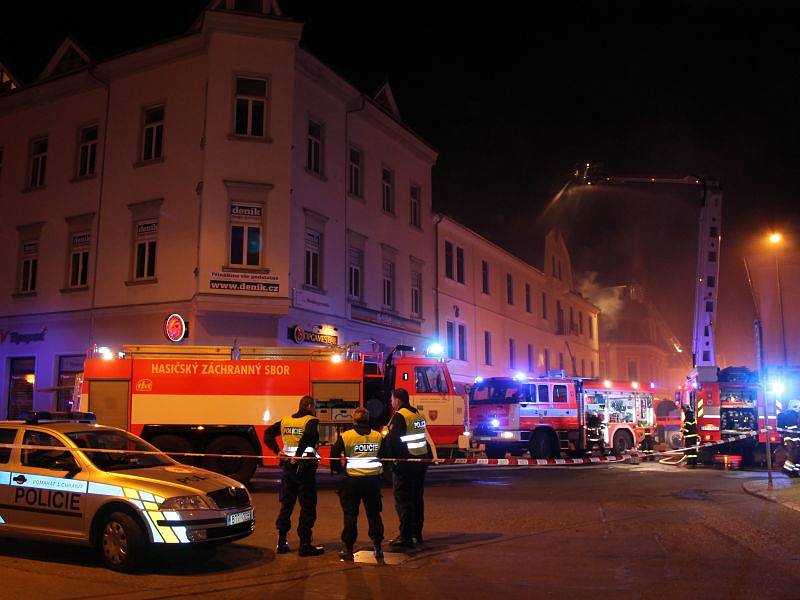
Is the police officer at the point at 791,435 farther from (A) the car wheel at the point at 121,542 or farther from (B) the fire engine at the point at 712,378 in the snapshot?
(A) the car wheel at the point at 121,542

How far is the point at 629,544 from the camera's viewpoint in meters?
8.78

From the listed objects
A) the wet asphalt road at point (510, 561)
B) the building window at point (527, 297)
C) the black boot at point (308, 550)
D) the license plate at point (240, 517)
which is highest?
the building window at point (527, 297)

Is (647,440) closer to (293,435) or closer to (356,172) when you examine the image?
(356,172)

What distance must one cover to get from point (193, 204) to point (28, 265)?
732 cm

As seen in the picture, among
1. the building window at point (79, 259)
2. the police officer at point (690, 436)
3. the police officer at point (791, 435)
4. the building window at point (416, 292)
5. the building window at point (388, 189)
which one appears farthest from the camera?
the building window at point (416, 292)

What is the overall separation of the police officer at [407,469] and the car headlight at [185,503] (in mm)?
2208

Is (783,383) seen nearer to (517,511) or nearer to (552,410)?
(552,410)

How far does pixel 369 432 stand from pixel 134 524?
8.56 feet

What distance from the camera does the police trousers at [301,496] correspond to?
8.24m

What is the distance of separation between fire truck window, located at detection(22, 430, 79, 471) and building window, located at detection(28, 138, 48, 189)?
18180mm

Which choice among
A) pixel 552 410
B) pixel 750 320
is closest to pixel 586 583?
pixel 552 410

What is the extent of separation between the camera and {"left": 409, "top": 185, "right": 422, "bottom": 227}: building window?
28.4 m

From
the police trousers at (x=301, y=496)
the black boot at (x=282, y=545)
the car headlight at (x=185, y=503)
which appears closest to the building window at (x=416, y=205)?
the police trousers at (x=301, y=496)

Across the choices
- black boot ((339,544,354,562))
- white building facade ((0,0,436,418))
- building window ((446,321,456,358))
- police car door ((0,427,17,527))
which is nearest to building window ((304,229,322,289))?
white building facade ((0,0,436,418))
